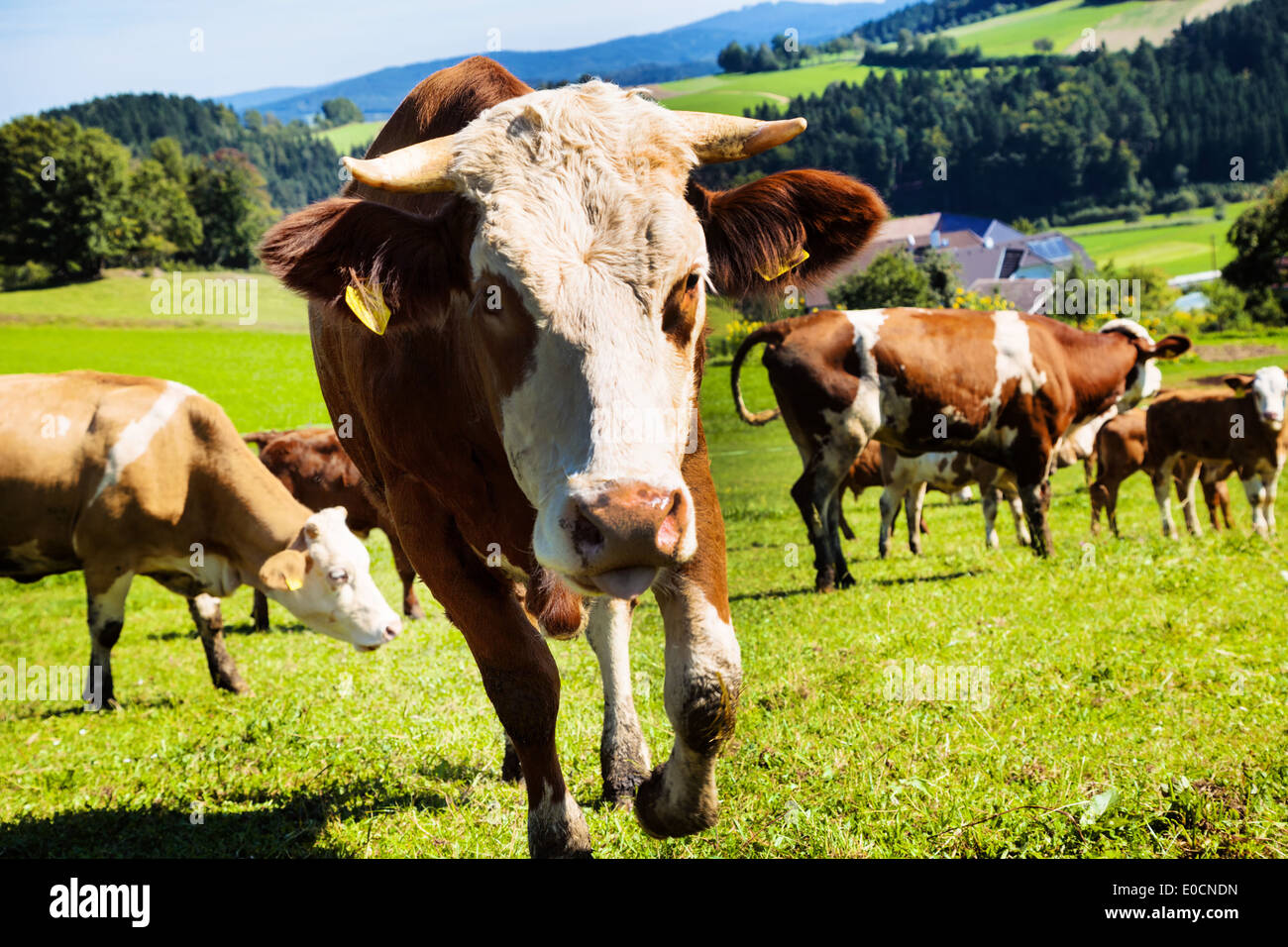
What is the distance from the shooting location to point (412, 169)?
269 centimetres

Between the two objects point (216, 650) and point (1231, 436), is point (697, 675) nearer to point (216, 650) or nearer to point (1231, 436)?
point (216, 650)

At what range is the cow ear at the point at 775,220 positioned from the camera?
10.5 ft

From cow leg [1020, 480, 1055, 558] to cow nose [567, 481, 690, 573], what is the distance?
314 inches

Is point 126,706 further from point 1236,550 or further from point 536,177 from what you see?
point 1236,550

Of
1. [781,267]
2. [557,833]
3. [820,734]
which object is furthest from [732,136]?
[820,734]

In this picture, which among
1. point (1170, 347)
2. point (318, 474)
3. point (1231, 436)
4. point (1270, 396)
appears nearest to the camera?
point (1170, 347)

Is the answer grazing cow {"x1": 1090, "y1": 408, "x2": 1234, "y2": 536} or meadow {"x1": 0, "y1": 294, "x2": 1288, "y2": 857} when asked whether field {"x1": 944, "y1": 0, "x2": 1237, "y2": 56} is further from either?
meadow {"x1": 0, "y1": 294, "x2": 1288, "y2": 857}

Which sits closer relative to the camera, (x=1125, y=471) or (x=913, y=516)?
(x=913, y=516)

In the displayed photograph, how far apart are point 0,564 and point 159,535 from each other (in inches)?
51.8

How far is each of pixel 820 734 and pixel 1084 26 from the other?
96498mm

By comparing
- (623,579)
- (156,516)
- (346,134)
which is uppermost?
(346,134)

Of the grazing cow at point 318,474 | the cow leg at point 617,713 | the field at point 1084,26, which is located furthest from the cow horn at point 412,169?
the field at point 1084,26

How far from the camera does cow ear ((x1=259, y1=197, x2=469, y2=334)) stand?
275 centimetres
